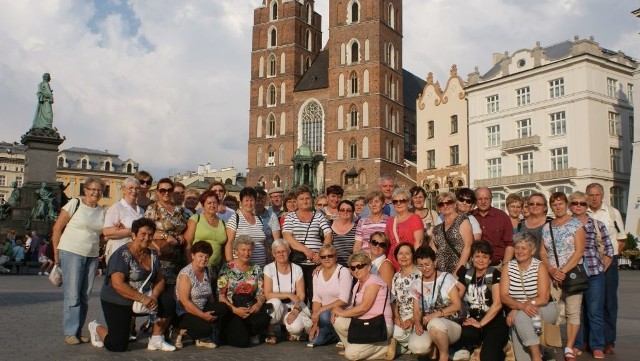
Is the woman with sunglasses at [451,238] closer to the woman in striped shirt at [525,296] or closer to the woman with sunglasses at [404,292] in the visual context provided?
the woman with sunglasses at [404,292]

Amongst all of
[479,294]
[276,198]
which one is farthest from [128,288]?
[479,294]

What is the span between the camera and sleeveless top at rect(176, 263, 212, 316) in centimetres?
692

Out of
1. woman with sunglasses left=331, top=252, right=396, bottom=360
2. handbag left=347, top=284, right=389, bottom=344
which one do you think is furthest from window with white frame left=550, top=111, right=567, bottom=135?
handbag left=347, top=284, right=389, bottom=344

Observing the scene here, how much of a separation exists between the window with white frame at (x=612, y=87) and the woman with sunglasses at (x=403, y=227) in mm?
30811

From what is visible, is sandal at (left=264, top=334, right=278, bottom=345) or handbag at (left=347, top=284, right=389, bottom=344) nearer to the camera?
handbag at (left=347, top=284, right=389, bottom=344)

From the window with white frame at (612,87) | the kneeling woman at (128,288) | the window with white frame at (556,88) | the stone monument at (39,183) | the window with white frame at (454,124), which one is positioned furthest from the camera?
the window with white frame at (454,124)

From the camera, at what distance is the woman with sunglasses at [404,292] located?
652 centimetres

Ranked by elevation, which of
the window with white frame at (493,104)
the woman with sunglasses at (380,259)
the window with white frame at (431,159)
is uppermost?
the window with white frame at (493,104)

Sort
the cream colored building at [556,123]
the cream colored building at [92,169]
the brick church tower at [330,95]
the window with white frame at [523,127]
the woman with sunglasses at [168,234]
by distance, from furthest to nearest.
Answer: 1. the cream colored building at [92,169]
2. the brick church tower at [330,95]
3. the window with white frame at [523,127]
4. the cream colored building at [556,123]
5. the woman with sunglasses at [168,234]

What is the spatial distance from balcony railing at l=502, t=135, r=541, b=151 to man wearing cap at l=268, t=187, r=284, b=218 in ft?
91.9

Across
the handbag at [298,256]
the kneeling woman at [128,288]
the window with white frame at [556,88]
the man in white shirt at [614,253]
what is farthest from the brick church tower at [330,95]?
the kneeling woman at [128,288]

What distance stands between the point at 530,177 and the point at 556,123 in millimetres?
3288

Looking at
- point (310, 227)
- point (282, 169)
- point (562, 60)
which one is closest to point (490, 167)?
point (562, 60)

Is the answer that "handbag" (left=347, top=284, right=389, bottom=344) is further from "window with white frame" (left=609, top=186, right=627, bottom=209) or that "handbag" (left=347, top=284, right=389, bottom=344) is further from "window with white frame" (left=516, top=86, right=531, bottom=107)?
"window with white frame" (left=516, top=86, right=531, bottom=107)
